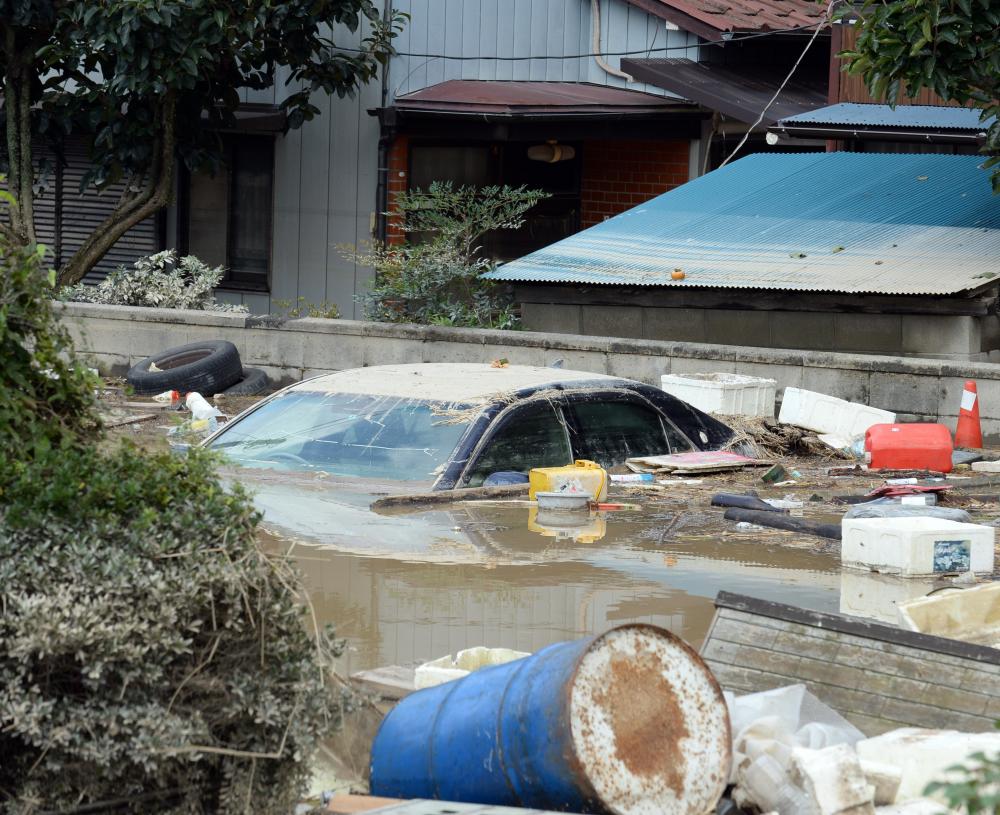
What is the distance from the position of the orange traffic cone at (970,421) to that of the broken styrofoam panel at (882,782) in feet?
27.7

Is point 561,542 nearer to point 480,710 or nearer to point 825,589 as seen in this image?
point 825,589

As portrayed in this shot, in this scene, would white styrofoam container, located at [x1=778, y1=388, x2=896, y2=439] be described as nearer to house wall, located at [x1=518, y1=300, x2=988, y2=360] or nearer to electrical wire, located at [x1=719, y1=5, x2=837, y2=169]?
house wall, located at [x1=518, y1=300, x2=988, y2=360]

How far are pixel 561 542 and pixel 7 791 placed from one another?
4788 mm

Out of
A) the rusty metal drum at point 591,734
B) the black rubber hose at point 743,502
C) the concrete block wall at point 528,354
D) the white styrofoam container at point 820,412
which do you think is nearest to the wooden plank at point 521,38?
the concrete block wall at point 528,354

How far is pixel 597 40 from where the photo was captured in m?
19.9

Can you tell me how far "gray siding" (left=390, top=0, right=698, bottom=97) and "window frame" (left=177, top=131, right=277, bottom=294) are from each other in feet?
7.70

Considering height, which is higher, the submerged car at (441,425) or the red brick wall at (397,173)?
the red brick wall at (397,173)

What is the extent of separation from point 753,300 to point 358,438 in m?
6.95

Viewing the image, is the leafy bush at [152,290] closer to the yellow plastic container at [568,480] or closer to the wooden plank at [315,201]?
the wooden plank at [315,201]

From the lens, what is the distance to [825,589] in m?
7.54

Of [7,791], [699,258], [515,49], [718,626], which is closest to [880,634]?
[718,626]

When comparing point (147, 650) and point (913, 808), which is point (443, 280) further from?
point (147, 650)

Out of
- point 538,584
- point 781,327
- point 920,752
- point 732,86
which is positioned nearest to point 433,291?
point 781,327

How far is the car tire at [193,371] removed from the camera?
592 inches
